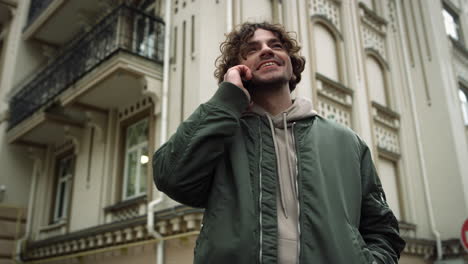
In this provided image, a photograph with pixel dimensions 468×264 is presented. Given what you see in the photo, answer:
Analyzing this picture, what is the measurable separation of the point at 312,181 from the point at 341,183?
0.55 feet

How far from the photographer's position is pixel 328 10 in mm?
10961

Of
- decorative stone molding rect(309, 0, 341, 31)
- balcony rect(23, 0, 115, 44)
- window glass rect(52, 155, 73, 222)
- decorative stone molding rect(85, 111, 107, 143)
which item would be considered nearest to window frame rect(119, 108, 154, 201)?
decorative stone molding rect(85, 111, 107, 143)

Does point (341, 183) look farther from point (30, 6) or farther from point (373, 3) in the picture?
point (30, 6)

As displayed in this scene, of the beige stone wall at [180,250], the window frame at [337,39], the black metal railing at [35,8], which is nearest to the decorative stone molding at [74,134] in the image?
the black metal railing at [35,8]

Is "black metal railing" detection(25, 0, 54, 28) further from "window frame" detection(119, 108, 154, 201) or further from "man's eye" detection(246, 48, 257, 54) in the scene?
"man's eye" detection(246, 48, 257, 54)

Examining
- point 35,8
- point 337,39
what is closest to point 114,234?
point 337,39

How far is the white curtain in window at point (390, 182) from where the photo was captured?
35.1 ft

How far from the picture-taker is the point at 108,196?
9281mm

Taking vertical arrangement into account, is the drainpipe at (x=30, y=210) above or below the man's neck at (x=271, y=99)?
above

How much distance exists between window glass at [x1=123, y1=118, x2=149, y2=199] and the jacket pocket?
7.20 meters

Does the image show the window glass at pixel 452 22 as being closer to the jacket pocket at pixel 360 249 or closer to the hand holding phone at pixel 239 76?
the hand holding phone at pixel 239 76

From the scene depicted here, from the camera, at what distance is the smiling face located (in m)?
2.08

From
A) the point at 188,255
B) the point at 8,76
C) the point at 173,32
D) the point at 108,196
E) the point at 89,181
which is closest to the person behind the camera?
the point at 188,255

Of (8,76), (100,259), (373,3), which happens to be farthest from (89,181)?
(373,3)
